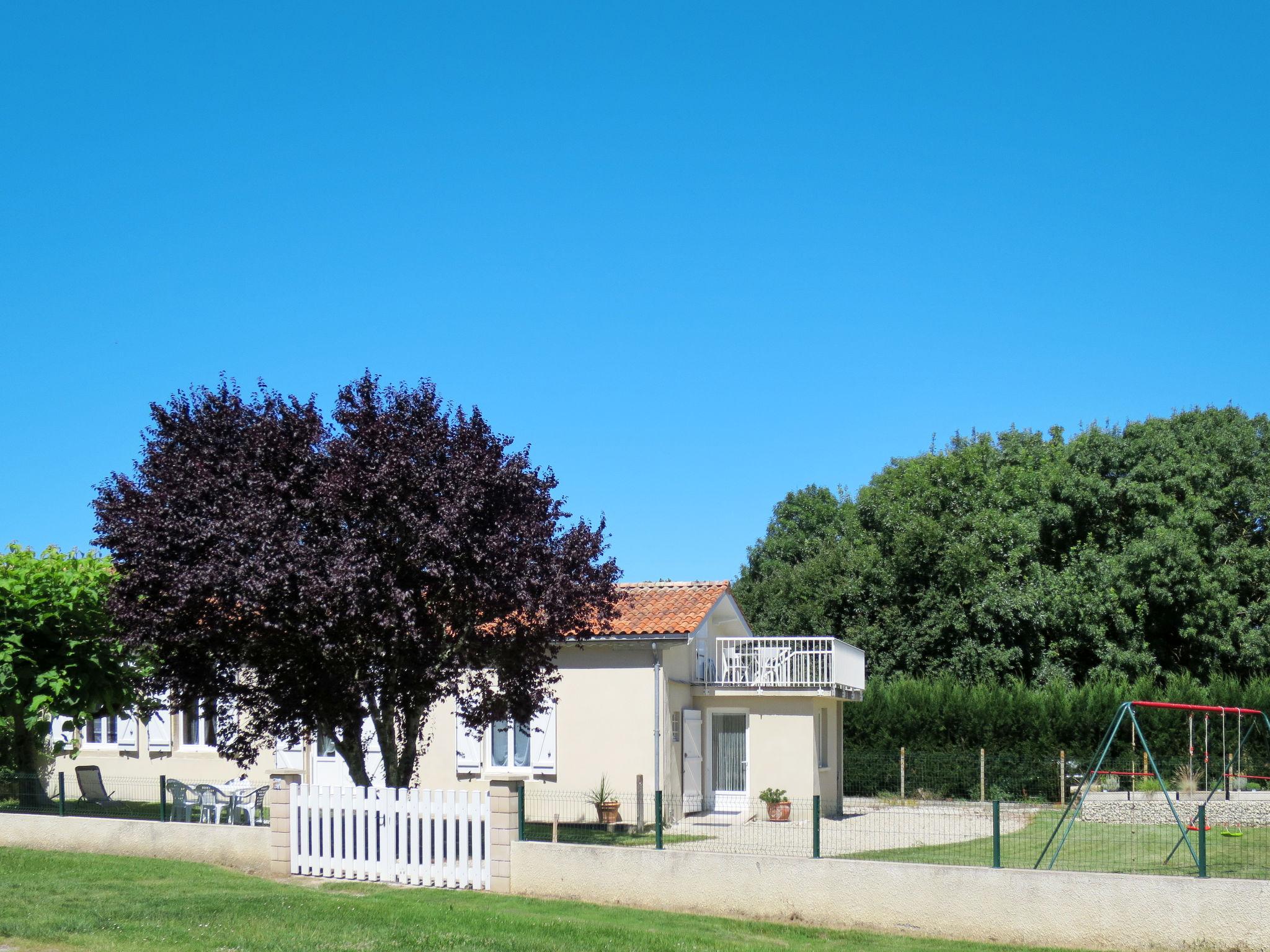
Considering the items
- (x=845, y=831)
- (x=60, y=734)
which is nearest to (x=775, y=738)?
(x=845, y=831)

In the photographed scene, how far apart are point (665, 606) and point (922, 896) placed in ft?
43.6

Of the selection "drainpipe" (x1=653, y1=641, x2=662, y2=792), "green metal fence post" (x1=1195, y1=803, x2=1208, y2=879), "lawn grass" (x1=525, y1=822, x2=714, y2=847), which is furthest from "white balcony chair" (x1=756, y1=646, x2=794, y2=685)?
"green metal fence post" (x1=1195, y1=803, x2=1208, y2=879)

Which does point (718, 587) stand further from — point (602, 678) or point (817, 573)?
point (817, 573)

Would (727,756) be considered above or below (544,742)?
below

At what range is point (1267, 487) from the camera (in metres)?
36.8

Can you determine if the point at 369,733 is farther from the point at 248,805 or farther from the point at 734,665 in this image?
the point at 734,665

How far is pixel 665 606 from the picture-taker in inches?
995

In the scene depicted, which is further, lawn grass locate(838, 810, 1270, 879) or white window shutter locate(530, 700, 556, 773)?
white window shutter locate(530, 700, 556, 773)

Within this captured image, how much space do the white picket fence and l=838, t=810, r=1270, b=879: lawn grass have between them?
4207 millimetres

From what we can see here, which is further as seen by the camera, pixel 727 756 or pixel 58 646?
pixel 727 756

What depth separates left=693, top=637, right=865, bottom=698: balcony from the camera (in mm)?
25297

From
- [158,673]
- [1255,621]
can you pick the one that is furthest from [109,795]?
[1255,621]

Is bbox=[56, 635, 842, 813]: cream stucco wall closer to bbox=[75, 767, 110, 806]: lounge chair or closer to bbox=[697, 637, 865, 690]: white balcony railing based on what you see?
bbox=[697, 637, 865, 690]: white balcony railing

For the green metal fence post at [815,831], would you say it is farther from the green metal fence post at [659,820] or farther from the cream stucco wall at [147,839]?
the cream stucco wall at [147,839]
